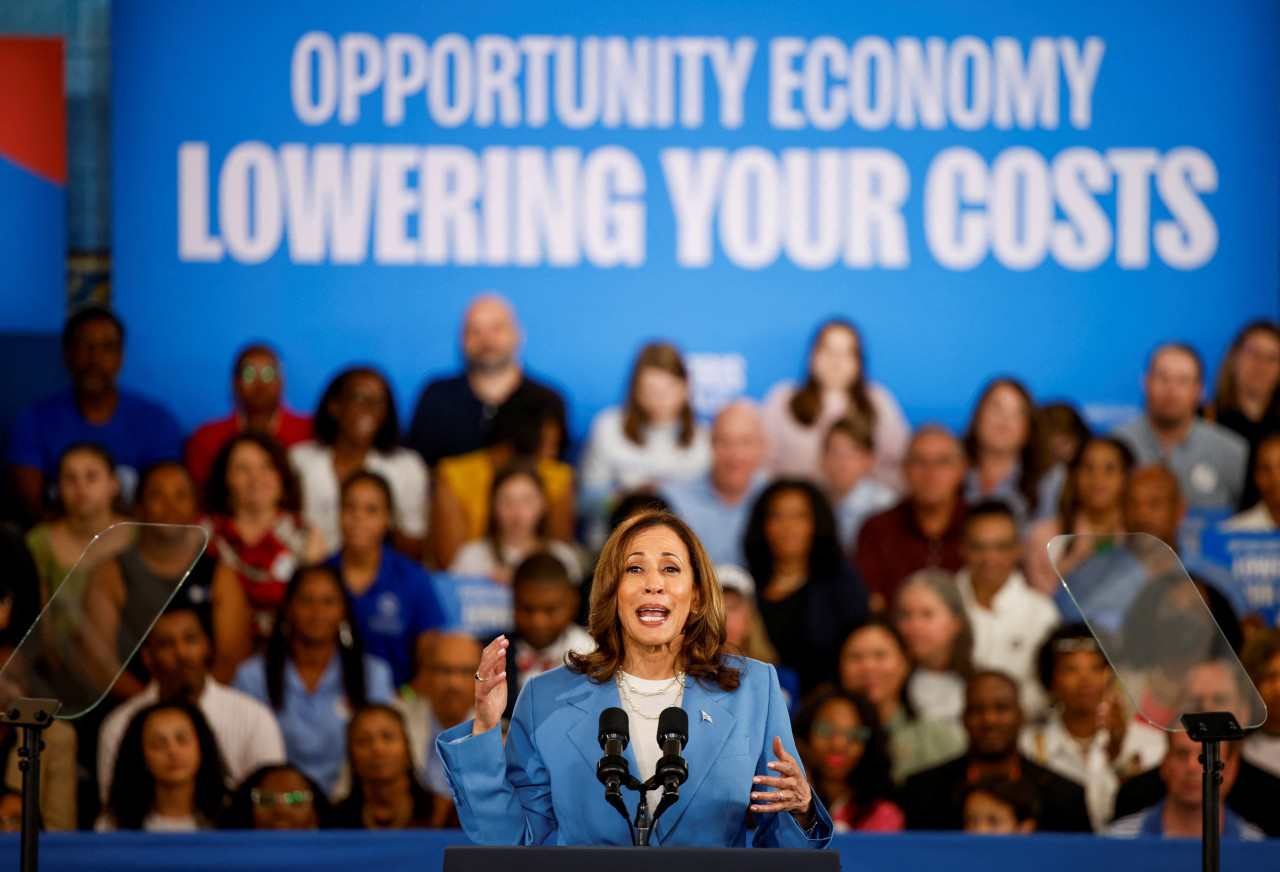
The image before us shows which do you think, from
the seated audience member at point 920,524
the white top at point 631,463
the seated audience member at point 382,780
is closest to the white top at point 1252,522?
the seated audience member at point 920,524

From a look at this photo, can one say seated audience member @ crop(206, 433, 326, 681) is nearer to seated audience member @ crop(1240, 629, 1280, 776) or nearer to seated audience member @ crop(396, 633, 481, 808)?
seated audience member @ crop(396, 633, 481, 808)

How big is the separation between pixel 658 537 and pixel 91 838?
1651 millimetres

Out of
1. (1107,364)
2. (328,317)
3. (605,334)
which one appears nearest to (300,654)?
(328,317)

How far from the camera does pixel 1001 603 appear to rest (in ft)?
15.6

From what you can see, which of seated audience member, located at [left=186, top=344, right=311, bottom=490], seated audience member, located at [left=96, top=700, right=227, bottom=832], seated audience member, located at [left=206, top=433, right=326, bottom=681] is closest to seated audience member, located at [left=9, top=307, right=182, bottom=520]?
seated audience member, located at [left=186, top=344, right=311, bottom=490]

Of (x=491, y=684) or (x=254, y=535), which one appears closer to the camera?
(x=491, y=684)

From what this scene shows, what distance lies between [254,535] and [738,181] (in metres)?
2.28

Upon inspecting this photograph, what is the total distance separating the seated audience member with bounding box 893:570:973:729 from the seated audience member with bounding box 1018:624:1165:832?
28cm

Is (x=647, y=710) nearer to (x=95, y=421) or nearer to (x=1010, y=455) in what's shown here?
(x=1010, y=455)

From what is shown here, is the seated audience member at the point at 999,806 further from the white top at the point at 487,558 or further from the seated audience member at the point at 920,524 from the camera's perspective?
the white top at the point at 487,558

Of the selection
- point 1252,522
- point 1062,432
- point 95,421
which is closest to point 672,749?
point 1062,432

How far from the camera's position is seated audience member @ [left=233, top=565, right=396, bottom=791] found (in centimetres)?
466

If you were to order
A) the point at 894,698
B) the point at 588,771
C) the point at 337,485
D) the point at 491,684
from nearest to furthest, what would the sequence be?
the point at 491,684
the point at 588,771
the point at 894,698
the point at 337,485

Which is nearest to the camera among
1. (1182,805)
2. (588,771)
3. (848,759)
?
(588,771)
